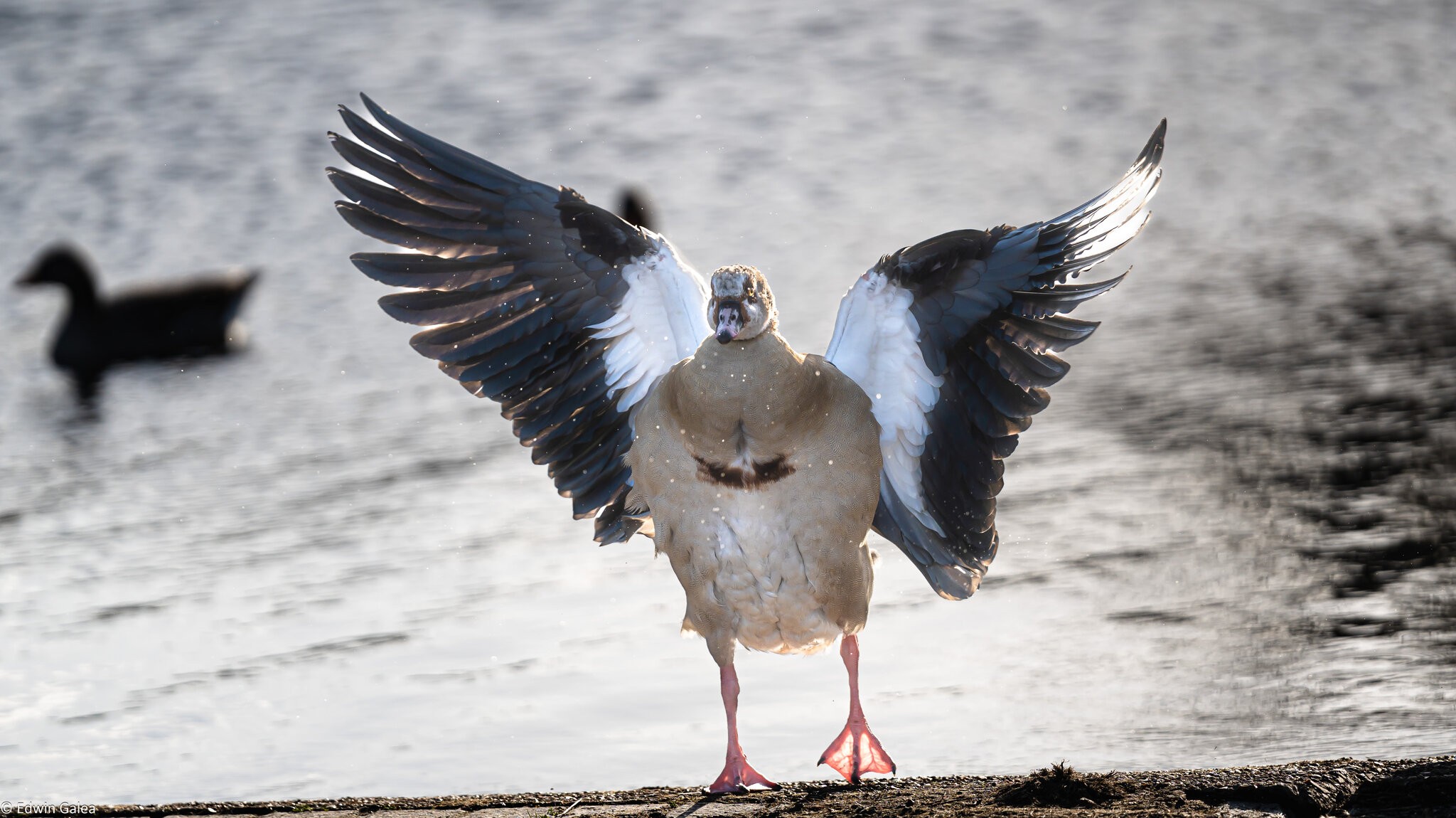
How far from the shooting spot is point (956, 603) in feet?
22.8

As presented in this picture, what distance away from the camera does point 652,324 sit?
5.89 metres

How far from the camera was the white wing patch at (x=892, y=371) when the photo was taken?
18.1 ft

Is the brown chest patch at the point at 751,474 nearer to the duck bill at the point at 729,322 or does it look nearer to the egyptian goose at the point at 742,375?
the egyptian goose at the point at 742,375

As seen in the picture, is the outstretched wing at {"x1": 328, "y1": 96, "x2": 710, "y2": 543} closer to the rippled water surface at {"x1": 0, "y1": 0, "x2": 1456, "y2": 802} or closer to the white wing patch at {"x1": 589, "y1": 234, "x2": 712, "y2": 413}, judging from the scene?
the white wing patch at {"x1": 589, "y1": 234, "x2": 712, "y2": 413}

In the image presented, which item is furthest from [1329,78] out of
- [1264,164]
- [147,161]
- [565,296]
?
[565,296]

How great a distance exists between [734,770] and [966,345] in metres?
1.57

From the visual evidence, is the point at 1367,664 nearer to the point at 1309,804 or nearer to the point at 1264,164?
the point at 1309,804

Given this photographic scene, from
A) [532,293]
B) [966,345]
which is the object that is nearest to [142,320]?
[532,293]

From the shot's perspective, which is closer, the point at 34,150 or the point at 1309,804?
the point at 1309,804

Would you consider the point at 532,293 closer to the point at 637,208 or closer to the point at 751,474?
the point at 751,474

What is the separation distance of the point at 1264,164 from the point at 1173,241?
277cm

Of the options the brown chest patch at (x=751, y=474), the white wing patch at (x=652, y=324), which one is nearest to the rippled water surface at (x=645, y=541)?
the brown chest patch at (x=751, y=474)

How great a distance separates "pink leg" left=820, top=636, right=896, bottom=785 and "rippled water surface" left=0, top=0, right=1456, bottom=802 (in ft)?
0.84

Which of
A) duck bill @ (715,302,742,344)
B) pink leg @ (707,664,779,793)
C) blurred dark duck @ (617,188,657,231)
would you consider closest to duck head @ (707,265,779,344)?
duck bill @ (715,302,742,344)
